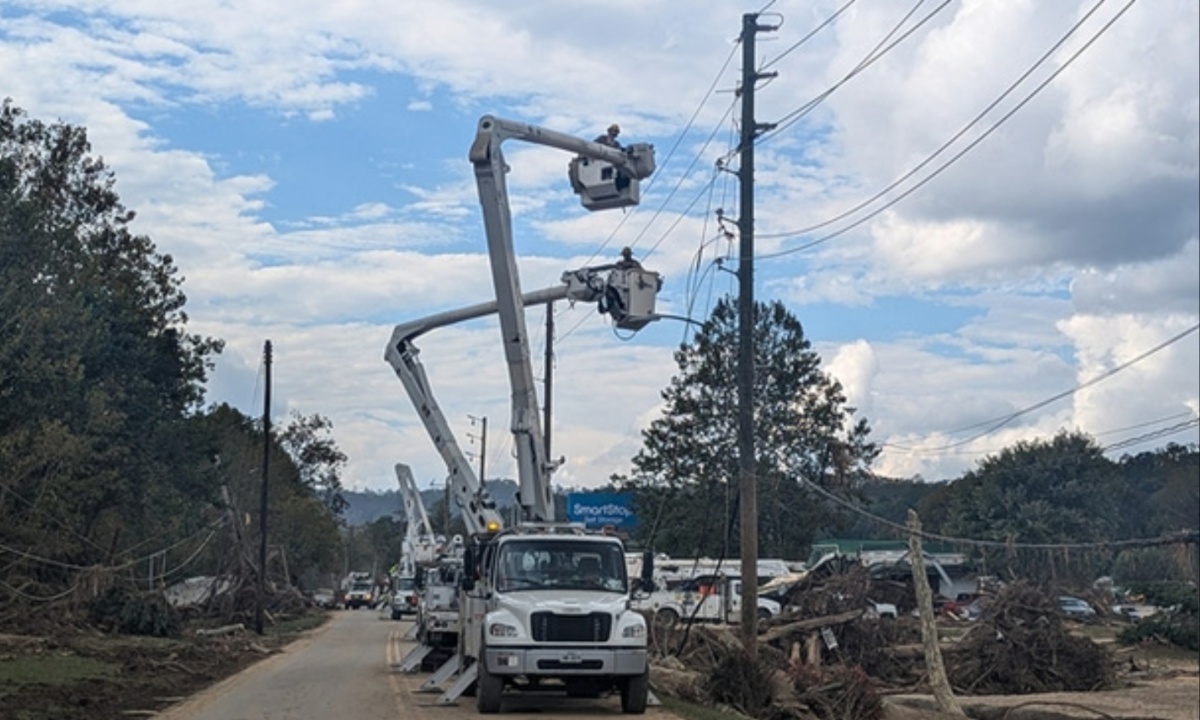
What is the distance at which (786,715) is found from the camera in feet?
80.0

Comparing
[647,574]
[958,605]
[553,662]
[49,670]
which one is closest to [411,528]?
[958,605]

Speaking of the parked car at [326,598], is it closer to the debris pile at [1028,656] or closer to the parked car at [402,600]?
the parked car at [402,600]

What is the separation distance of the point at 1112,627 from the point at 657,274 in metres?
32.6

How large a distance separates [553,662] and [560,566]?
1.79m

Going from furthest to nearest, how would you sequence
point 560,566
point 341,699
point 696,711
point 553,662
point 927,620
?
point 341,699 < point 927,620 < point 696,711 < point 560,566 < point 553,662

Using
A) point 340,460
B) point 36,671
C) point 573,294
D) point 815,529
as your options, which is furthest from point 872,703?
point 340,460

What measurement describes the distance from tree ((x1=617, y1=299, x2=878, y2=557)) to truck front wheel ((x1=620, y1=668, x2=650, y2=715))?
1977 inches

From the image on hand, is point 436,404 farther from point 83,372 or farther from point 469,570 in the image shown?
point 83,372

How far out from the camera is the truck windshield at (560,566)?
2200 centimetres

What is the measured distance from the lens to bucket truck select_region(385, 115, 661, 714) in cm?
2100

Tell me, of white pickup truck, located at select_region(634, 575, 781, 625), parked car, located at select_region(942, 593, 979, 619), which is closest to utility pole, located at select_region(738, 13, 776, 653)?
white pickup truck, located at select_region(634, 575, 781, 625)

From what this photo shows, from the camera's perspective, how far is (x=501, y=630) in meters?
21.0

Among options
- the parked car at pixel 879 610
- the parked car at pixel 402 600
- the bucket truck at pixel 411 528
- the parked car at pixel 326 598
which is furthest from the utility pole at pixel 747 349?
the parked car at pixel 326 598

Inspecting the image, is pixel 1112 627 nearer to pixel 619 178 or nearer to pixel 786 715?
pixel 786 715
